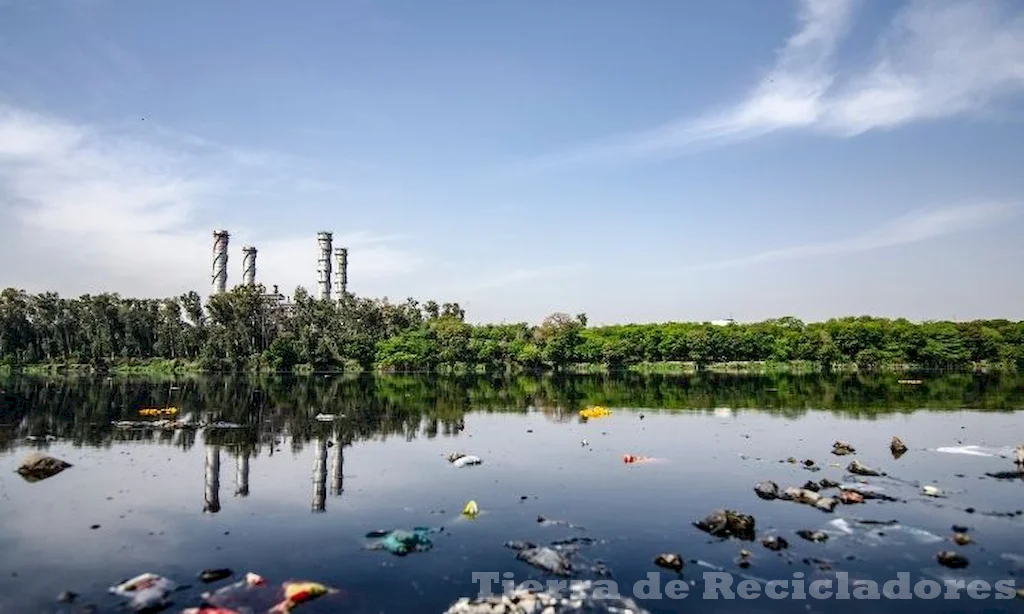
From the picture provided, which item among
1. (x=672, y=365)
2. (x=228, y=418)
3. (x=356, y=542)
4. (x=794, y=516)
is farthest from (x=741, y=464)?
(x=672, y=365)

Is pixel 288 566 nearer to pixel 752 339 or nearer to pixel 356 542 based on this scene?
pixel 356 542

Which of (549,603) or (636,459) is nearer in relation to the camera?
(549,603)

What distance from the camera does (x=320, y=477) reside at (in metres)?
27.5

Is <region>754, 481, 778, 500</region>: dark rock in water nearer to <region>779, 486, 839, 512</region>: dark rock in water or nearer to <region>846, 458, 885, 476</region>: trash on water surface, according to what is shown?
<region>779, 486, 839, 512</region>: dark rock in water

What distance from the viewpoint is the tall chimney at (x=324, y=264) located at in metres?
180

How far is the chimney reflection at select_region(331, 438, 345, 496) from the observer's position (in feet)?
83.5

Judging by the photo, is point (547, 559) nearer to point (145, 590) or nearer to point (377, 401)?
point (145, 590)

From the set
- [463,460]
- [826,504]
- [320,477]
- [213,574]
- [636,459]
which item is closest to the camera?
[213,574]

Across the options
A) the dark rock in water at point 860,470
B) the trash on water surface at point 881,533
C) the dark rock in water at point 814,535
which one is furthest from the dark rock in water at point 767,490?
the dark rock in water at point 860,470

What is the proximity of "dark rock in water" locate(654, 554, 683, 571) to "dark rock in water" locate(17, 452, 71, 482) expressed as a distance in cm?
2457

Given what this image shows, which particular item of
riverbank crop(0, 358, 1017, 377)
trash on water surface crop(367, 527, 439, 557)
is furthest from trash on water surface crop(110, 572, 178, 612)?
riverbank crop(0, 358, 1017, 377)

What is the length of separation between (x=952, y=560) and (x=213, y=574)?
18222 mm

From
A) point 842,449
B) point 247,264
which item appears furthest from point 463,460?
point 247,264

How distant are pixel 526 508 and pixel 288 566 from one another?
8.41 meters
